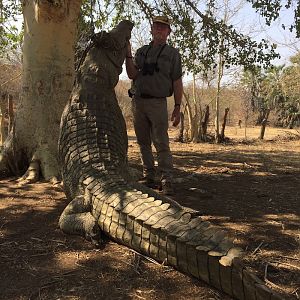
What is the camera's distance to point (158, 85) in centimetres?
470

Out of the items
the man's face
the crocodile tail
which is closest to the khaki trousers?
the man's face

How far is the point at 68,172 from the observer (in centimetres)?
402

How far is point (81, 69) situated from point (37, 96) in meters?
1.19

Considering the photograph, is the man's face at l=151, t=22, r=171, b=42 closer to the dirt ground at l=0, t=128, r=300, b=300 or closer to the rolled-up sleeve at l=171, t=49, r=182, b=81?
the rolled-up sleeve at l=171, t=49, r=182, b=81

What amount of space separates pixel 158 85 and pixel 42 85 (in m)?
1.79

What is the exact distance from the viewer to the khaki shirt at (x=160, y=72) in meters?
4.64

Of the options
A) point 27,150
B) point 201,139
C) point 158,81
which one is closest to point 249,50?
point 158,81

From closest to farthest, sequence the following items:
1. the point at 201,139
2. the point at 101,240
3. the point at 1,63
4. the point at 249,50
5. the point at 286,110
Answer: the point at 101,240
the point at 249,50
the point at 201,139
the point at 1,63
the point at 286,110

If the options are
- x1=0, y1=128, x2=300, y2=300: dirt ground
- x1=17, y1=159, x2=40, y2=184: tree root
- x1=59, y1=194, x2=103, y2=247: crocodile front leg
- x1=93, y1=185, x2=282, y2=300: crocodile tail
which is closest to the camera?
x1=93, y1=185, x2=282, y2=300: crocodile tail

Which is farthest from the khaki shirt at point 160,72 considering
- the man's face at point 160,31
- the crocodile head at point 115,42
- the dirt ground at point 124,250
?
the dirt ground at point 124,250

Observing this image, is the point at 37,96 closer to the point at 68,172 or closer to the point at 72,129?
the point at 72,129

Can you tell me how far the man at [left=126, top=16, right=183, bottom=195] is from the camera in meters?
4.64

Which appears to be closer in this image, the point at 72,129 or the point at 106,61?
the point at 72,129

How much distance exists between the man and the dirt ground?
0.61 meters
